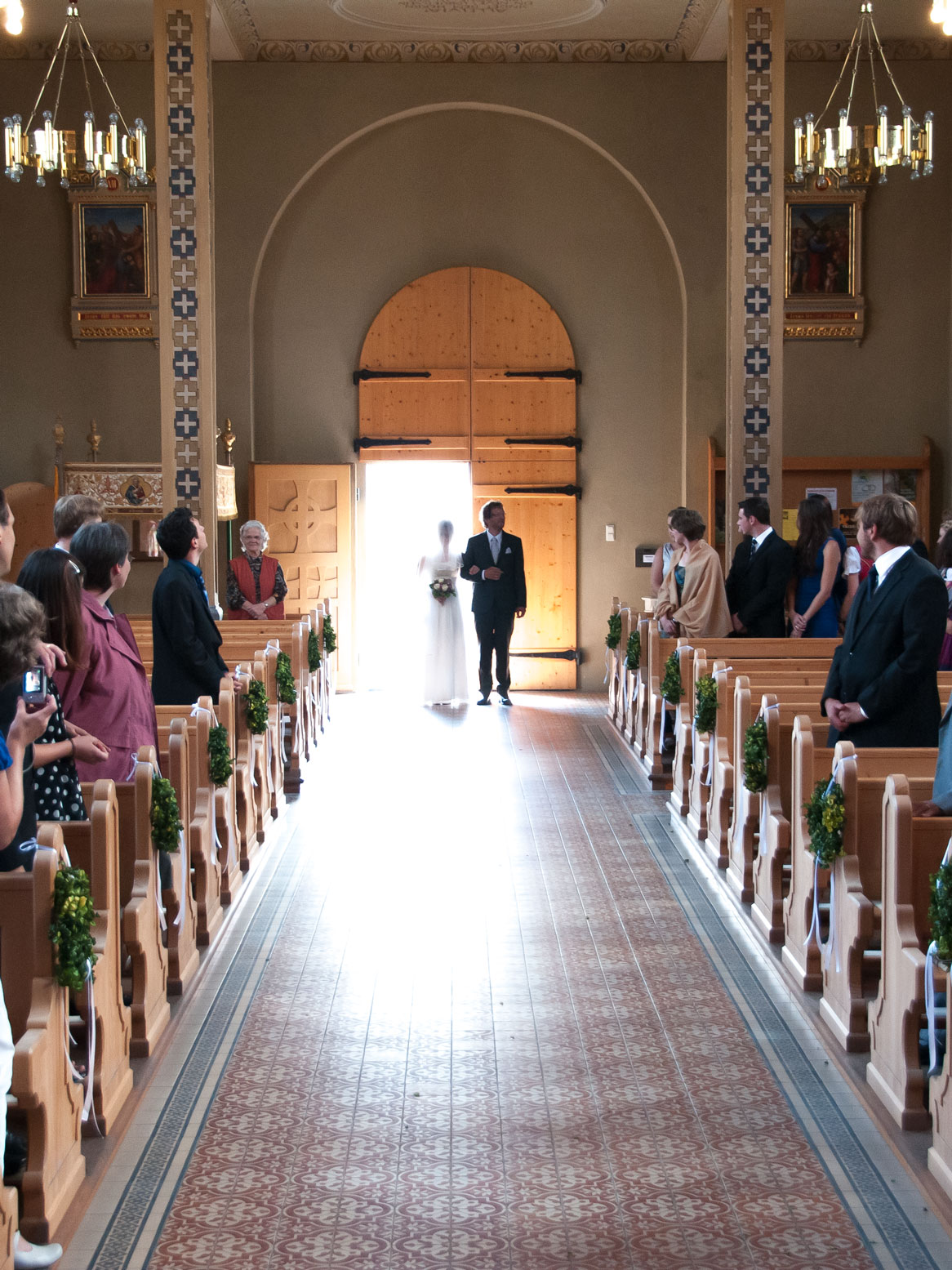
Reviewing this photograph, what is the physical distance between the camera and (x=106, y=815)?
3.92m

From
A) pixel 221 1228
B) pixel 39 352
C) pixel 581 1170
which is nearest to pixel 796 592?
pixel 581 1170

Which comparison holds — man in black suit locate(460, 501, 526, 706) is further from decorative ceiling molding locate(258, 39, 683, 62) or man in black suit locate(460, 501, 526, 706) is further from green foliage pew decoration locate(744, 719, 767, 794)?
green foliage pew decoration locate(744, 719, 767, 794)

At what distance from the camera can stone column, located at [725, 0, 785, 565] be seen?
1005cm

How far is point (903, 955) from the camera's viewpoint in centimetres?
377

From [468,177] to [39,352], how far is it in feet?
14.1

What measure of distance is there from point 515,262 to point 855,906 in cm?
980

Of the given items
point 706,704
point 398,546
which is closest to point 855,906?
point 706,704

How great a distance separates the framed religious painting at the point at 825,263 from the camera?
12531mm

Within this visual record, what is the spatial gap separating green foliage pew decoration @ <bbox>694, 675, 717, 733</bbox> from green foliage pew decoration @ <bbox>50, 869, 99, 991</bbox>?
3.91 m

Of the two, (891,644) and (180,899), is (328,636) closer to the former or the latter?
(180,899)

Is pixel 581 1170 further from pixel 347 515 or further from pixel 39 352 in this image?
pixel 39 352

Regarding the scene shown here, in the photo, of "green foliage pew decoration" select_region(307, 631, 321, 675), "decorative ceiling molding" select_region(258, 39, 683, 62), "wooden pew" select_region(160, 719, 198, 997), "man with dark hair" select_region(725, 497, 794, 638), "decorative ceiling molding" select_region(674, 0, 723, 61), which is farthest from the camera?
"decorative ceiling molding" select_region(258, 39, 683, 62)

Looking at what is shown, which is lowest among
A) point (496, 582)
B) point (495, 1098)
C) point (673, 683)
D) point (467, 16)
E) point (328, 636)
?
point (495, 1098)

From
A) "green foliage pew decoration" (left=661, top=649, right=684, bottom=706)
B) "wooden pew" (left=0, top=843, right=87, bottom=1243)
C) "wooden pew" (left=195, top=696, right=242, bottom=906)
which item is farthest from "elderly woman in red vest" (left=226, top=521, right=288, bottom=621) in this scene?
"wooden pew" (left=0, top=843, right=87, bottom=1243)
